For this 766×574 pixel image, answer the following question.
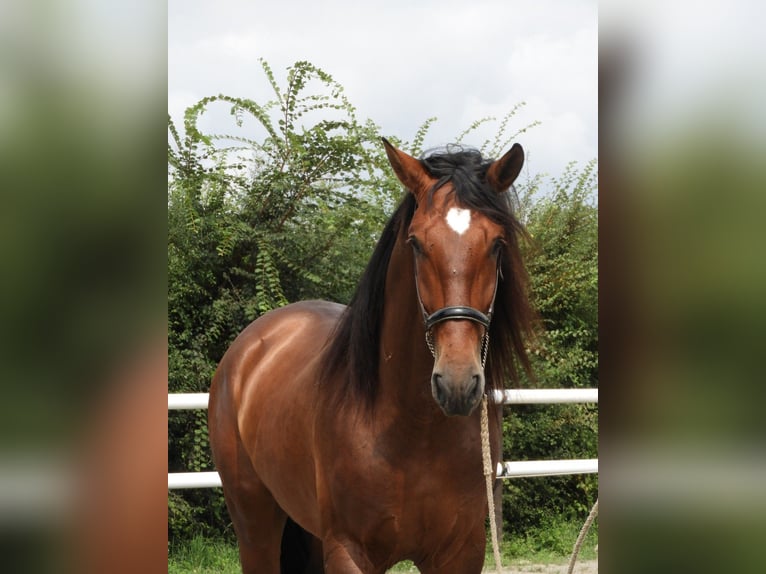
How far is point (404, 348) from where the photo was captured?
266cm

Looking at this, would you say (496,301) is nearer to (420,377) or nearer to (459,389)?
(420,377)

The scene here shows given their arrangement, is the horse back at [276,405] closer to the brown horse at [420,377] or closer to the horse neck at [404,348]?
the brown horse at [420,377]

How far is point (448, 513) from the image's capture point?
2.62 meters

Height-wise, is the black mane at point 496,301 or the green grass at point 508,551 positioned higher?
the black mane at point 496,301

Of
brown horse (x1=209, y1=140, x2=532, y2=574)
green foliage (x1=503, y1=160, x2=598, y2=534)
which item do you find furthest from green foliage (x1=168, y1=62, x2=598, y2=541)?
brown horse (x1=209, y1=140, x2=532, y2=574)

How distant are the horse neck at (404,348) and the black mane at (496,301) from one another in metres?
0.07

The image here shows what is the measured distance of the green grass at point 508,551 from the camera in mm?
5199

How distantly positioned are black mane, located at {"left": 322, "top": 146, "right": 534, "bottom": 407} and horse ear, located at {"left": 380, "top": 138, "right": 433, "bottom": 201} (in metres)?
0.03

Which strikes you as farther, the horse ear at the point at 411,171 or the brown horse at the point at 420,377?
the horse ear at the point at 411,171

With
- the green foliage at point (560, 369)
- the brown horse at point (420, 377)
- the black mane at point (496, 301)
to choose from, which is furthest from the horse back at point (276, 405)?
the green foliage at point (560, 369)

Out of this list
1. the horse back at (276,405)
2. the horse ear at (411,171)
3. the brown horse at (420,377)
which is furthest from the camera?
the horse back at (276,405)
